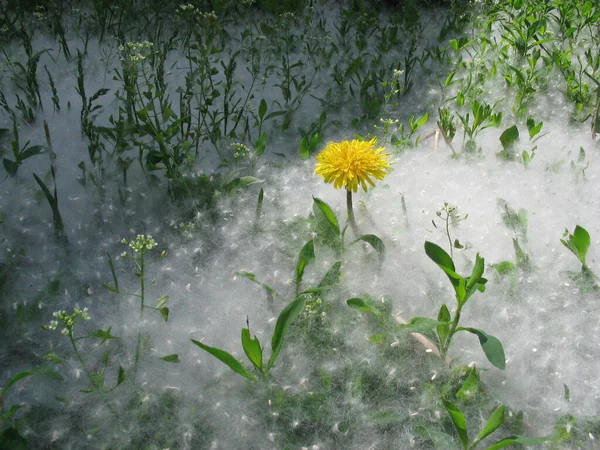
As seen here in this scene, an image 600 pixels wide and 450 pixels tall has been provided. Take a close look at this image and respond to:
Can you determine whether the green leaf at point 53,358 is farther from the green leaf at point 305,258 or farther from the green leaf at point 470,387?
the green leaf at point 470,387

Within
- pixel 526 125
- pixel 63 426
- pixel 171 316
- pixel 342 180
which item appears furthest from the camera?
pixel 526 125

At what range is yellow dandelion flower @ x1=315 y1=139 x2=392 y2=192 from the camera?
7.14 ft

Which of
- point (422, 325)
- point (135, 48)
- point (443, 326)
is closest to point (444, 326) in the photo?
point (443, 326)

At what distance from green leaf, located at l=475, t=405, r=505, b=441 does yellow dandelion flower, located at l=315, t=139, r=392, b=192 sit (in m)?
0.95

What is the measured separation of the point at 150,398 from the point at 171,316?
0.33 m

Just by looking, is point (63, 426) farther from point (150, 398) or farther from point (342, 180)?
point (342, 180)

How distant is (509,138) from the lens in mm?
2643

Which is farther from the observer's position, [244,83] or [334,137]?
[244,83]

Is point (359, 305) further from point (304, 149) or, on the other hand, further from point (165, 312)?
point (304, 149)

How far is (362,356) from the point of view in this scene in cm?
188

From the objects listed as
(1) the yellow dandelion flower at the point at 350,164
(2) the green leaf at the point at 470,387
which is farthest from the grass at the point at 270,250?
(1) the yellow dandelion flower at the point at 350,164

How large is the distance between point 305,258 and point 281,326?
0.39 m

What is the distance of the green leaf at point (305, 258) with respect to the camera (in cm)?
205

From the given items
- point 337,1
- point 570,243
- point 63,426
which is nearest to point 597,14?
point 337,1
